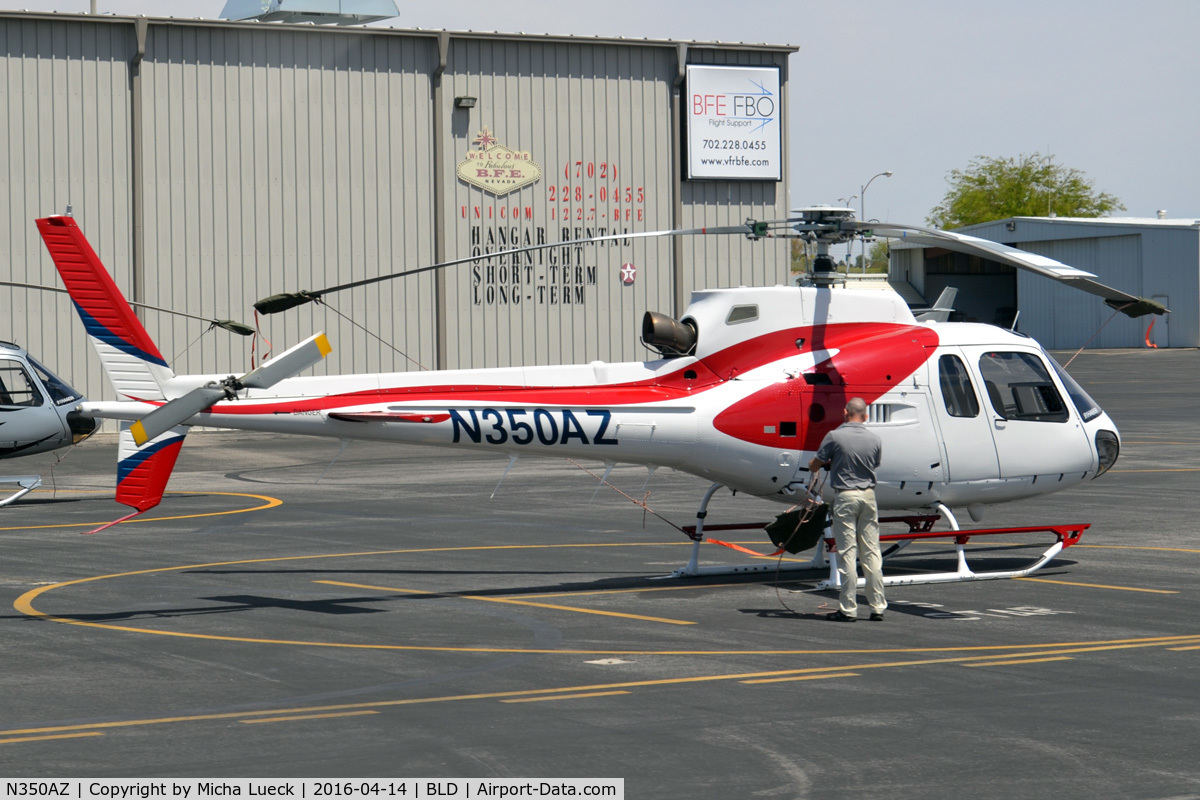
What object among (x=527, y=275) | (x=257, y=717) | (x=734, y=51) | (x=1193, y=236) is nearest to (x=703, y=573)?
(x=257, y=717)

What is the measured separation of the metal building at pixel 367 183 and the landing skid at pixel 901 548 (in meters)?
24.4

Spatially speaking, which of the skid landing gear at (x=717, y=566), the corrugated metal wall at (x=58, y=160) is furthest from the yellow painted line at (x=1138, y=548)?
the corrugated metal wall at (x=58, y=160)

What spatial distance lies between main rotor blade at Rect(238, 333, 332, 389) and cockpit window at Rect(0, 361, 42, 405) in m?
14.8

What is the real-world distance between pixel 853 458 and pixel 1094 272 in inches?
2649

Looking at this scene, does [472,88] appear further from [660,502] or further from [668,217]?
[660,502]

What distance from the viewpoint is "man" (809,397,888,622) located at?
47.3ft

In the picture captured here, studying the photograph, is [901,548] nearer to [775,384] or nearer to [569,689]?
[775,384]

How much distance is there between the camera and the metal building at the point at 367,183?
41.3m

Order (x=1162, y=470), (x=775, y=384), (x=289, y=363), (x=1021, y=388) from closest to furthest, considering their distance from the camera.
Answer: (x=289, y=363)
(x=775, y=384)
(x=1021, y=388)
(x=1162, y=470)

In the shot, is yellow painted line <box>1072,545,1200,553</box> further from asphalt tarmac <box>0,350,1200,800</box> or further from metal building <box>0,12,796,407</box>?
metal building <box>0,12,796,407</box>

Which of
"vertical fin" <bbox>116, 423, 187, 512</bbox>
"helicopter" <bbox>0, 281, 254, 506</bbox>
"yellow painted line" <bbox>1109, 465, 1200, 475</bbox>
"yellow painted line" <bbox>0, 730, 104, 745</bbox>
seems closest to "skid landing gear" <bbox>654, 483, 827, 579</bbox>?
"vertical fin" <bbox>116, 423, 187, 512</bbox>

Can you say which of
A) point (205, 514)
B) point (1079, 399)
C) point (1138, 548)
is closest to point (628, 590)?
point (1079, 399)

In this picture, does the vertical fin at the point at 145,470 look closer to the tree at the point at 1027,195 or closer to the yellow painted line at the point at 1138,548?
the yellow painted line at the point at 1138,548

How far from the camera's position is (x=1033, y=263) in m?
14.2
